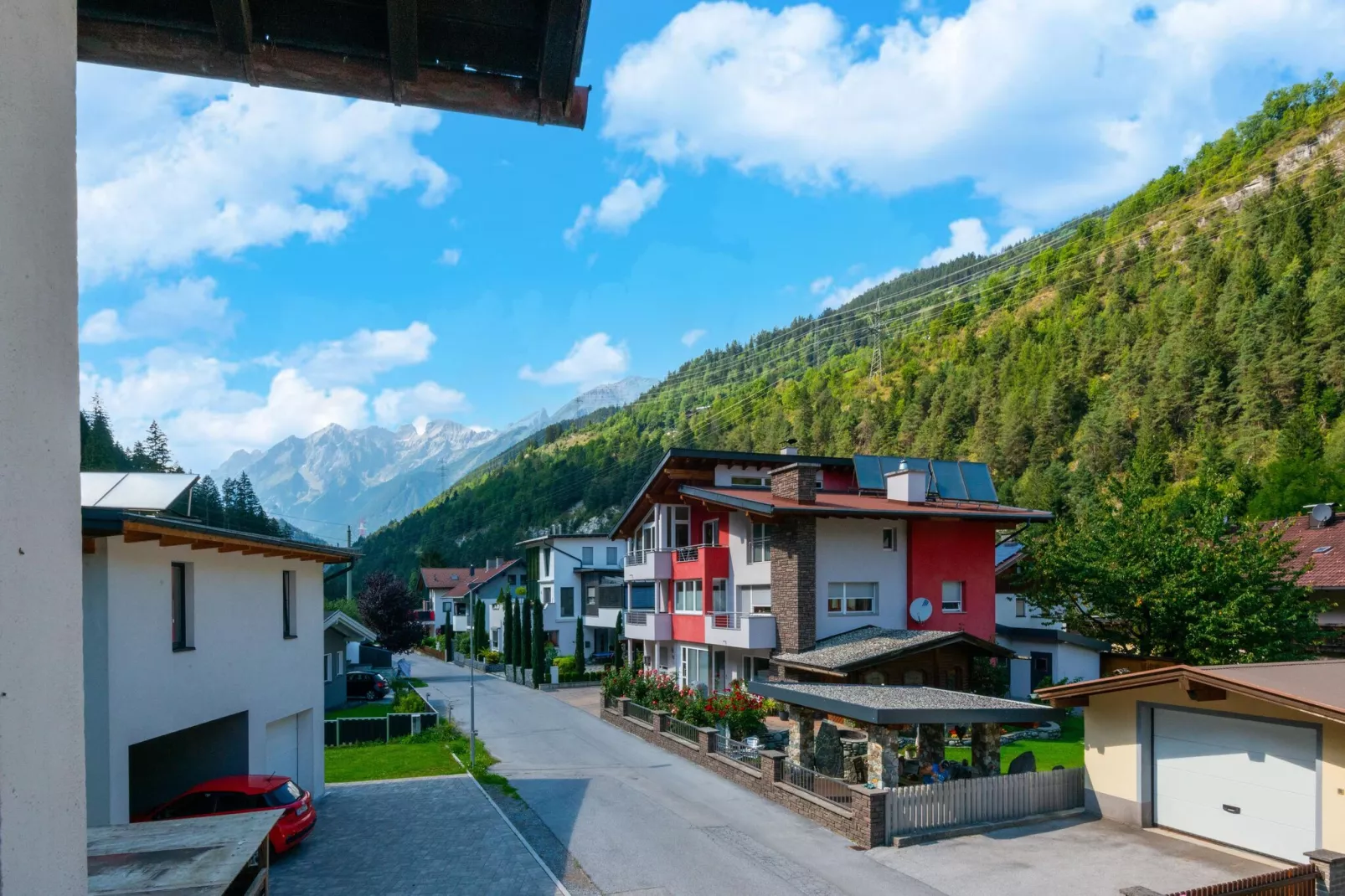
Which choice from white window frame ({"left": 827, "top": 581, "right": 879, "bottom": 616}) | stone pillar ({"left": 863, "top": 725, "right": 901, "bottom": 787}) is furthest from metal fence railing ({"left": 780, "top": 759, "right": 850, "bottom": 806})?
white window frame ({"left": 827, "top": 581, "right": 879, "bottom": 616})

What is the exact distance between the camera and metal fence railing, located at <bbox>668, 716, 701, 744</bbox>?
26672 mm

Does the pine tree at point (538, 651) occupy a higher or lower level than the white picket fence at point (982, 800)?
lower

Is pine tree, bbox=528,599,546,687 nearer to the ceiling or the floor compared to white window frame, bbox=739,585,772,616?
nearer to the floor

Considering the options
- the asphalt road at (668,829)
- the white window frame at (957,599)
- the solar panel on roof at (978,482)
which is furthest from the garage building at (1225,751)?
the solar panel on roof at (978,482)

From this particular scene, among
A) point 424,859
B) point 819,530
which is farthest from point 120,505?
point 819,530

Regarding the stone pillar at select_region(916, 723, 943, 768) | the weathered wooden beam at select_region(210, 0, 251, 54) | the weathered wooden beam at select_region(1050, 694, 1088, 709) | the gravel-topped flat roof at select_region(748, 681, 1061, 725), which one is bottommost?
the stone pillar at select_region(916, 723, 943, 768)

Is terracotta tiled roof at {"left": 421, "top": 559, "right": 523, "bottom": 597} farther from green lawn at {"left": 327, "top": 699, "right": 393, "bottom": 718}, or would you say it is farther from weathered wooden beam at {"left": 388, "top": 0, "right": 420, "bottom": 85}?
weathered wooden beam at {"left": 388, "top": 0, "right": 420, "bottom": 85}

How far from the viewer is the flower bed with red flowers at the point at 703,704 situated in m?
27.2

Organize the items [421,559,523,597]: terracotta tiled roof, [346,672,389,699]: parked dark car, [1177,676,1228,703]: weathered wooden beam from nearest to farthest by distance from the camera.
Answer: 1. [1177,676,1228,703]: weathered wooden beam
2. [346,672,389,699]: parked dark car
3. [421,559,523,597]: terracotta tiled roof

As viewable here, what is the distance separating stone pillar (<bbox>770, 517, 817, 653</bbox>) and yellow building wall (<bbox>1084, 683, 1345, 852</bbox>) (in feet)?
40.3

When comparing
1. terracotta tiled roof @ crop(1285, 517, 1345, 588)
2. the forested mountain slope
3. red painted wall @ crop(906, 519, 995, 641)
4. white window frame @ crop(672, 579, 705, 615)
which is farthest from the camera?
the forested mountain slope

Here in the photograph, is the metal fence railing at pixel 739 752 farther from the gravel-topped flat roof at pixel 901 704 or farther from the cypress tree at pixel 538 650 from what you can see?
the cypress tree at pixel 538 650

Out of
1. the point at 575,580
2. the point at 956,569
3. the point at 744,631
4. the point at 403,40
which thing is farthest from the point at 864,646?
the point at 575,580

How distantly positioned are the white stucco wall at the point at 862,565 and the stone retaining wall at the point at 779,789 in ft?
22.0
